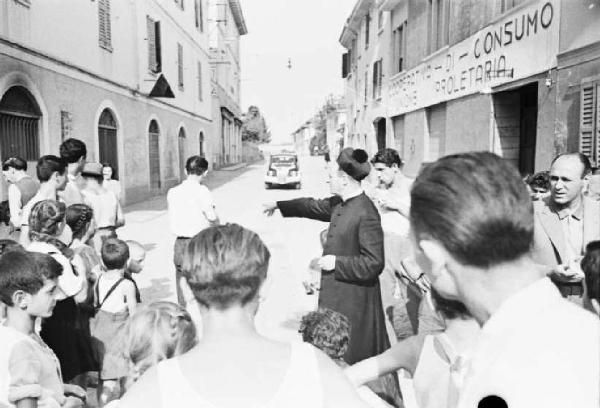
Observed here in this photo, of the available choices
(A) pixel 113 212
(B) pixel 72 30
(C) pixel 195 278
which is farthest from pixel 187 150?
(C) pixel 195 278

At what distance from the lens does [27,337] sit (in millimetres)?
2344

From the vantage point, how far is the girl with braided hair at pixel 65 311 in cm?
309

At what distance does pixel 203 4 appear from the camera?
25547 millimetres

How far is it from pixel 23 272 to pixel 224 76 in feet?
119

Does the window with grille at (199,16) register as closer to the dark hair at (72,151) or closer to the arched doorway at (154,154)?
the arched doorway at (154,154)

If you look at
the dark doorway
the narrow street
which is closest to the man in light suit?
the narrow street

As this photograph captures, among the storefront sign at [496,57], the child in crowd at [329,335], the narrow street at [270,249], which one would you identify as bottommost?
the narrow street at [270,249]

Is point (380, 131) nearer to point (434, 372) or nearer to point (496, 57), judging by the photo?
point (496, 57)

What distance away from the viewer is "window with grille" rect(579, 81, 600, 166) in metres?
6.89

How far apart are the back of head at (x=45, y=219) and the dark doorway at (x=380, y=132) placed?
62.7 ft

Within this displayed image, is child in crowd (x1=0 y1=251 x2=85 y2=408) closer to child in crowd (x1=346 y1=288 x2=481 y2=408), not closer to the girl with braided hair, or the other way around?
the girl with braided hair

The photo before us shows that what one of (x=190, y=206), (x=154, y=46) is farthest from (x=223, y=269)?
(x=154, y=46)

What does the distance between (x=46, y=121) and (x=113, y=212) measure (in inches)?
247

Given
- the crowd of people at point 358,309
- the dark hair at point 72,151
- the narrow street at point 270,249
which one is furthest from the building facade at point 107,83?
the crowd of people at point 358,309
